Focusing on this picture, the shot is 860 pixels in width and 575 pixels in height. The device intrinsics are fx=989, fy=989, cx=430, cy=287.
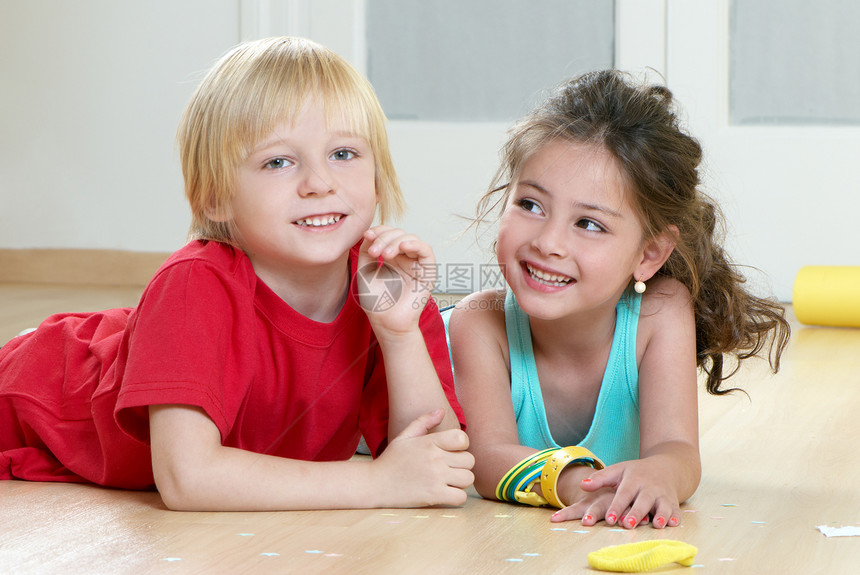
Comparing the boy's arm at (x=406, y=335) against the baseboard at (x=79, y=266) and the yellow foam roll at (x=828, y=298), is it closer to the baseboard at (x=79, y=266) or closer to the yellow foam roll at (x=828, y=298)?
the yellow foam roll at (x=828, y=298)

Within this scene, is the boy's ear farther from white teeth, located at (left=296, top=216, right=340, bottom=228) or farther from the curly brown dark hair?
the curly brown dark hair

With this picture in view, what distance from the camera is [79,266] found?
2535mm

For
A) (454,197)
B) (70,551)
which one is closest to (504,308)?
(70,551)

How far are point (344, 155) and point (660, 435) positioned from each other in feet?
1.29

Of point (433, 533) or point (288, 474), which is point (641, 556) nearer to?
point (433, 533)

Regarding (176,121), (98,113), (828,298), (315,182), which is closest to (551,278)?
(315,182)

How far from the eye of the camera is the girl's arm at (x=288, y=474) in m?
0.79

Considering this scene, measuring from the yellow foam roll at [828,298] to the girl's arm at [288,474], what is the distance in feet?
4.29

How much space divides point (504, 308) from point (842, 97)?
140 cm

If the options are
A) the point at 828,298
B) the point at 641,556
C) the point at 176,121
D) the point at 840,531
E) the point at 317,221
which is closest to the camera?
the point at 641,556

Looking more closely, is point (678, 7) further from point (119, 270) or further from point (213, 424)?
point (213, 424)

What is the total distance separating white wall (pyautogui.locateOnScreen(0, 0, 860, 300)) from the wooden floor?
4.02ft

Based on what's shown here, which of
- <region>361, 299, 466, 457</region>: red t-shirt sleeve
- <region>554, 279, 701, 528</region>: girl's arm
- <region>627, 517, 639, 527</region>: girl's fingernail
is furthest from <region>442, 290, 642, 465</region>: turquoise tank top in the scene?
<region>627, 517, 639, 527</region>: girl's fingernail

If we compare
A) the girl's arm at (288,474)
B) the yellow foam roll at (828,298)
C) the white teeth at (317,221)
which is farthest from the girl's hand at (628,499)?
the yellow foam roll at (828,298)
